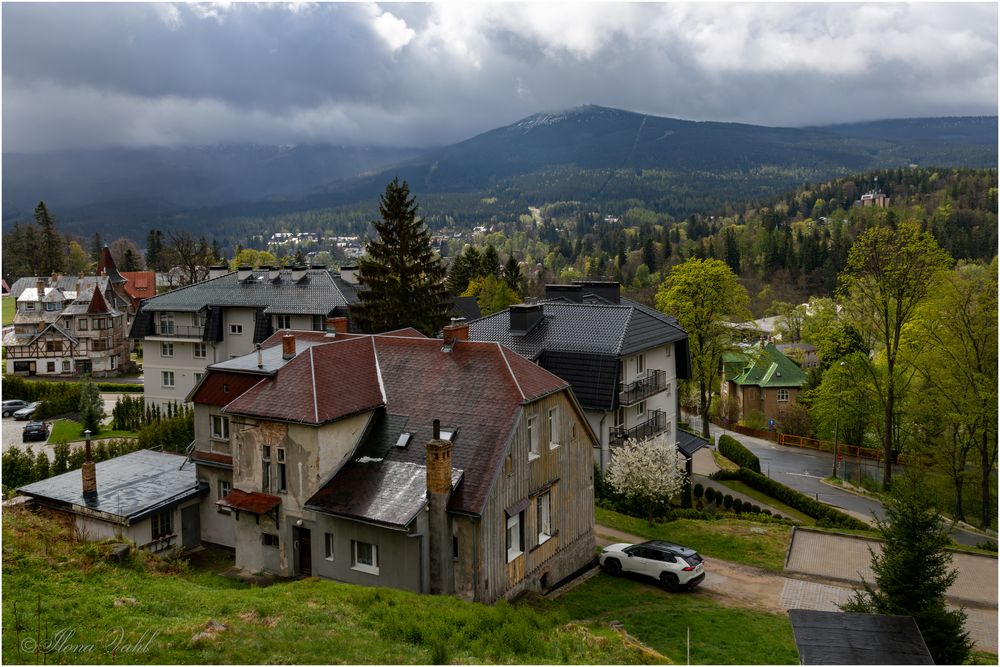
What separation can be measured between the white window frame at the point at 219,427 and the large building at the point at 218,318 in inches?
1001

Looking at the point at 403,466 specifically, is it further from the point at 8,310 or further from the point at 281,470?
the point at 8,310

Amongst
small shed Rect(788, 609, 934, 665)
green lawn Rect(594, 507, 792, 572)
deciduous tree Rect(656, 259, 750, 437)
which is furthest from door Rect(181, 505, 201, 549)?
deciduous tree Rect(656, 259, 750, 437)

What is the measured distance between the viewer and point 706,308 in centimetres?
5309

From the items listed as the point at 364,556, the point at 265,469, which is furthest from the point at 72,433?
the point at 364,556

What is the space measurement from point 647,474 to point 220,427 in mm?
17898

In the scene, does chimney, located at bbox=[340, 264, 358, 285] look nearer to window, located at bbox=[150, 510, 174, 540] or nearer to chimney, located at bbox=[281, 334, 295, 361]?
chimney, located at bbox=[281, 334, 295, 361]

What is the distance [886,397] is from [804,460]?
12670 mm

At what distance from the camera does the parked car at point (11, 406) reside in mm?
58875

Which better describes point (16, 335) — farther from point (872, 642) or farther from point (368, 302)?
point (872, 642)

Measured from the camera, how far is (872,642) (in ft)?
48.3

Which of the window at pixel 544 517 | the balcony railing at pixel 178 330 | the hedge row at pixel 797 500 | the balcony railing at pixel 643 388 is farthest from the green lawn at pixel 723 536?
the balcony railing at pixel 178 330

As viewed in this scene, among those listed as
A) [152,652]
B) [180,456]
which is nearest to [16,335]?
[180,456]

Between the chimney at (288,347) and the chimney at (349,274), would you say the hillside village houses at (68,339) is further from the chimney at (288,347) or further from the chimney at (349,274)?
the chimney at (288,347)

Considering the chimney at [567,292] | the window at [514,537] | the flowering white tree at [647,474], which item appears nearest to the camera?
the window at [514,537]
